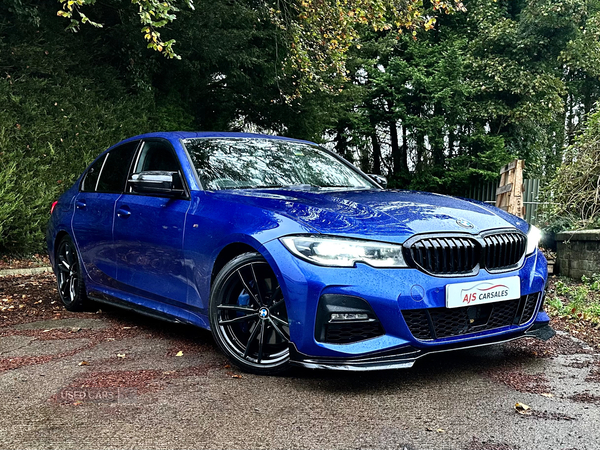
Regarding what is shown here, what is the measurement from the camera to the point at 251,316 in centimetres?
396

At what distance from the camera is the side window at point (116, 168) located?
5543mm

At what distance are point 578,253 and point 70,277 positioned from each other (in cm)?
604

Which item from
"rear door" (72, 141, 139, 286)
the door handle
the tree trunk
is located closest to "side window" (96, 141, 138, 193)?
"rear door" (72, 141, 139, 286)

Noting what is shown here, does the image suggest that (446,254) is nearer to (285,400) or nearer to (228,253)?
(285,400)

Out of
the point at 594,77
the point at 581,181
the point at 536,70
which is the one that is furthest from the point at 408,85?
the point at 581,181

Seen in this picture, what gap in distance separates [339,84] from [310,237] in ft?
44.5

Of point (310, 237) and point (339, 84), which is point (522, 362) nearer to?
point (310, 237)

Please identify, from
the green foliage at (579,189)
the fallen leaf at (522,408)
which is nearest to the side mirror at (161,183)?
the fallen leaf at (522,408)

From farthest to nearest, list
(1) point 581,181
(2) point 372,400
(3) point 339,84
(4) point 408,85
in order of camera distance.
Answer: (4) point 408,85, (3) point 339,84, (1) point 581,181, (2) point 372,400

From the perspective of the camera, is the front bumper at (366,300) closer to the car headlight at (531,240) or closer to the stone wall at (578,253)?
the car headlight at (531,240)

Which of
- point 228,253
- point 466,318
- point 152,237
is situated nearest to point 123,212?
point 152,237

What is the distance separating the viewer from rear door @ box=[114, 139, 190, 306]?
15.0 ft

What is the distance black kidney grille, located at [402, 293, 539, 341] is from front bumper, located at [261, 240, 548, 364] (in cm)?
4

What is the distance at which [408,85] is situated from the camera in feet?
85.5
